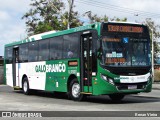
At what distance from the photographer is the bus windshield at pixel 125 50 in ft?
53.9

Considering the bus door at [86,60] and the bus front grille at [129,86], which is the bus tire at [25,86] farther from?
the bus front grille at [129,86]

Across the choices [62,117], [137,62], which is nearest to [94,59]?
[137,62]

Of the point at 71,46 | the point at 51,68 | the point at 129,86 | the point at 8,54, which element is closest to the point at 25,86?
the point at 8,54

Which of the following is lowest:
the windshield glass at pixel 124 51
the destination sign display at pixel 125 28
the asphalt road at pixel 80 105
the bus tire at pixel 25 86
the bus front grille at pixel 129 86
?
the asphalt road at pixel 80 105

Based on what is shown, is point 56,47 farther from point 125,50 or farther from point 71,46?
point 125,50

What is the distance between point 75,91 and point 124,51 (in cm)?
323

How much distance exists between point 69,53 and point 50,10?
127 feet

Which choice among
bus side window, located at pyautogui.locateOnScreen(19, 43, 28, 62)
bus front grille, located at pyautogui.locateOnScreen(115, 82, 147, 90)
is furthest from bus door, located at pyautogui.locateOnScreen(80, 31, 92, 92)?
bus side window, located at pyautogui.locateOnScreen(19, 43, 28, 62)

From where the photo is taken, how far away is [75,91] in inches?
724

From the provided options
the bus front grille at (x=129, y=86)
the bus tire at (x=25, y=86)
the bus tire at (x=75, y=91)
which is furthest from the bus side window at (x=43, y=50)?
the bus front grille at (x=129, y=86)

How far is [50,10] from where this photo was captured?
56.8 metres

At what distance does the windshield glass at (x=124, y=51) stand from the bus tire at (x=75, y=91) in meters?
2.39

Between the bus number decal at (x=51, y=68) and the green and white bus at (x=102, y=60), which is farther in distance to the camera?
the bus number decal at (x=51, y=68)

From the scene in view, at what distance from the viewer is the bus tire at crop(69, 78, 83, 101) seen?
18078 mm
